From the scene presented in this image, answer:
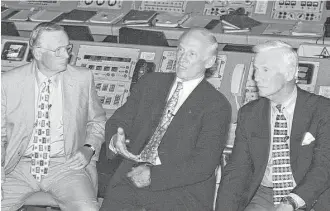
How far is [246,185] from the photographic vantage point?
130 inches

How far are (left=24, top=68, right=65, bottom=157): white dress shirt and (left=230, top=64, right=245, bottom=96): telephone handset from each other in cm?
125

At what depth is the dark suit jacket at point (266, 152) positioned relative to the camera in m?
3.13

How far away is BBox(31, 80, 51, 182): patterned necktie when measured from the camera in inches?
139

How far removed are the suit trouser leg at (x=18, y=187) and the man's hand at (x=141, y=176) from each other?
57 centimetres

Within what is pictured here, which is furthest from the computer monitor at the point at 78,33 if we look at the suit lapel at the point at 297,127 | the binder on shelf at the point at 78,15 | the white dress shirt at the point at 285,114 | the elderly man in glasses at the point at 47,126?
the suit lapel at the point at 297,127

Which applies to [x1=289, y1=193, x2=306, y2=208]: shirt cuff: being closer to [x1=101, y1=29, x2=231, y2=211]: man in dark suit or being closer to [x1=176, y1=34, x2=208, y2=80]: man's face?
[x1=101, y1=29, x2=231, y2=211]: man in dark suit

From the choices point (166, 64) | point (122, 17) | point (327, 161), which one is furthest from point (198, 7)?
point (327, 161)

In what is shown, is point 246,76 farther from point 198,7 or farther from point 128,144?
→ point 198,7

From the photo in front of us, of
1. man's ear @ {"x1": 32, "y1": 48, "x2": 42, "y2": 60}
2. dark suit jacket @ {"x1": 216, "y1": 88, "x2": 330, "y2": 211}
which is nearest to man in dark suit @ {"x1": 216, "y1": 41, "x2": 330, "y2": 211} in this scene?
dark suit jacket @ {"x1": 216, "y1": 88, "x2": 330, "y2": 211}

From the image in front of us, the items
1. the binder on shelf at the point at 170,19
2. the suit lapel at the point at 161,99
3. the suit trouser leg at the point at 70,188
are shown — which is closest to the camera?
the suit trouser leg at the point at 70,188

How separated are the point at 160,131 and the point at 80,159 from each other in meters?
0.46

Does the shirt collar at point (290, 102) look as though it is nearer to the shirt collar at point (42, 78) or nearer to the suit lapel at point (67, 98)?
the suit lapel at point (67, 98)

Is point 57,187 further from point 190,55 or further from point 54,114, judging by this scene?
point 190,55

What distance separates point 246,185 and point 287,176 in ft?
0.71
